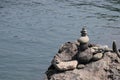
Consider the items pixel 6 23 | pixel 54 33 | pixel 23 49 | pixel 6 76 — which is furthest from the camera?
pixel 6 23

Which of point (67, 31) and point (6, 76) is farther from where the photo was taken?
point (67, 31)

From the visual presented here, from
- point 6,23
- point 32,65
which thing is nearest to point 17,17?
point 6,23

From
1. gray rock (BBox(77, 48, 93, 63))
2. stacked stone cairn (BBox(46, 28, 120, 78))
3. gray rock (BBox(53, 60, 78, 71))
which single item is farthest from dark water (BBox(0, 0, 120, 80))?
gray rock (BBox(53, 60, 78, 71))

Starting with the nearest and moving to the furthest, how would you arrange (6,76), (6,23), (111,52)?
(111,52), (6,76), (6,23)

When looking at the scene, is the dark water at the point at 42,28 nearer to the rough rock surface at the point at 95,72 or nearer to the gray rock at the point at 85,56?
the gray rock at the point at 85,56

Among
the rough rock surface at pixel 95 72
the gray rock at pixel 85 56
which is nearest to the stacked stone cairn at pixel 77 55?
the gray rock at pixel 85 56

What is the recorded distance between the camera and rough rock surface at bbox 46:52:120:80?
17906 millimetres

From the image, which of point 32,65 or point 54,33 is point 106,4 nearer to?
point 54,33

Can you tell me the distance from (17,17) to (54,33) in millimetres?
8255

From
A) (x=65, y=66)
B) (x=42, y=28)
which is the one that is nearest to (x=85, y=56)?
(x=65, y=66)

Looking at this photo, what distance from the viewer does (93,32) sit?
3875 centimetres

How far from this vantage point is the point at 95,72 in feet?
59.8

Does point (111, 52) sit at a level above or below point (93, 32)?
above

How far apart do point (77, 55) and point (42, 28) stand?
67.1 ft
